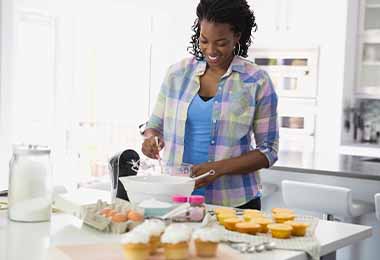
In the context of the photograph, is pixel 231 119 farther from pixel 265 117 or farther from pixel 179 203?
pixel 179 203

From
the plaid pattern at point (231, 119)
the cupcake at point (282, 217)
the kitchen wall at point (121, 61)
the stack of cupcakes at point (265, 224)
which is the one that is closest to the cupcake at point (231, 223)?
the stack of cupcakes at point (265, 224)

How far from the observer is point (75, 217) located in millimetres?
1724

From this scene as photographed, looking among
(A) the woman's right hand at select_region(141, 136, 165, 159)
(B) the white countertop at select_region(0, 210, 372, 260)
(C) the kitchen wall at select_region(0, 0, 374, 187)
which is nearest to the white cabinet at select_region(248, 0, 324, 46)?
(C) the kitchen wall at select_region(0, 0, 374, 187)

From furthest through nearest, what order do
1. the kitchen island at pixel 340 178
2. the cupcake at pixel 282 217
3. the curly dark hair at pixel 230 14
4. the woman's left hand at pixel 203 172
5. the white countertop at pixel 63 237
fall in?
the kitchen island at pixel 340 178 < the curly dark hair at pixel 230 14 < the woman's left hand at pixel 203 172 < the cupcake at pixel 282 217 < the white countertop at pixel 63 237

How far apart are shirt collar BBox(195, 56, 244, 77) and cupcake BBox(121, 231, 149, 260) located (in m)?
0.91

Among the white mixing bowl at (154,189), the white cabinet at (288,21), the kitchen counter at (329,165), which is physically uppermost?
the white cabinet at (288,21)

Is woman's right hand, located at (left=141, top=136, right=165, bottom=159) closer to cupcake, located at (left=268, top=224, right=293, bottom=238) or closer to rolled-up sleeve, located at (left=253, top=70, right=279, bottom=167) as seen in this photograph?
rolled-up sleeve, located at (left=253, top=70, right=279, bottom=167)

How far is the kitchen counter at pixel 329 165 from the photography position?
3.08 m

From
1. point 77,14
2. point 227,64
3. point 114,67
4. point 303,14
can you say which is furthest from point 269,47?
point 227,64

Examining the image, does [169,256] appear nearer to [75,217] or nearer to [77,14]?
[75,217]

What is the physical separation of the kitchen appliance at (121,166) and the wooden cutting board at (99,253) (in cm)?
51

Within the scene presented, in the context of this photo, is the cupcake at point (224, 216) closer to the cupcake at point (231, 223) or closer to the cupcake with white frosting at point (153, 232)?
the cupcake at point (231, 223)

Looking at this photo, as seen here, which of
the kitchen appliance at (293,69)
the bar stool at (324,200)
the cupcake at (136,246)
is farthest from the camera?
the kitchen appliance at (293,69)

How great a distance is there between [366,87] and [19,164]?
12.9ft
